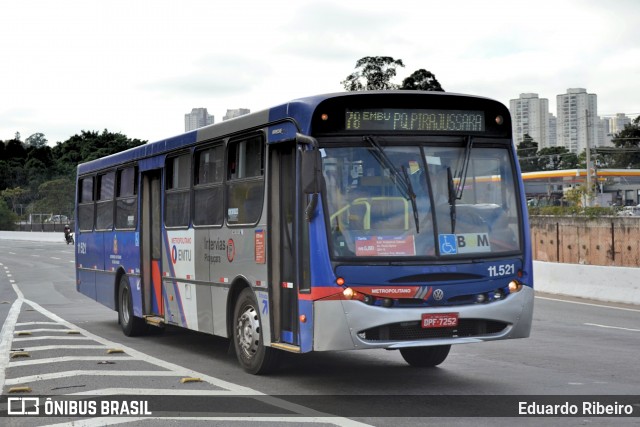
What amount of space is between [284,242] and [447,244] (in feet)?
5.60

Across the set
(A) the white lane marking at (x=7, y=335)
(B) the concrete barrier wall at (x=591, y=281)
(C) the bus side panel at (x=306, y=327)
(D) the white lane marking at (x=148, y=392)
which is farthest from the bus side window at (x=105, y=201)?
(B) the concrete barrier wall at (x=591, y=281)

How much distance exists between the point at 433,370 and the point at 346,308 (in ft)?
8.05

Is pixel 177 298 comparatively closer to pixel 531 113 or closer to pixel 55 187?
pixel 55 187

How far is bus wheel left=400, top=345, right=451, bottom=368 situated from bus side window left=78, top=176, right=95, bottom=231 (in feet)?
29.6

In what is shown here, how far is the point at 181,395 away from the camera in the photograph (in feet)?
31.3

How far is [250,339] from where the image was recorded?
36.1 feet

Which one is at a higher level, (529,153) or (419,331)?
(529,153)

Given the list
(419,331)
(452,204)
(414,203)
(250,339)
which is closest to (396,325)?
(419,331)

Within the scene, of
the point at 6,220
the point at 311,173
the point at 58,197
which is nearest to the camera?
the point at 311,173

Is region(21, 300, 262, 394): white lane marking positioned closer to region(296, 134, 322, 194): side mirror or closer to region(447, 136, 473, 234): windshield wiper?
region(296, 134, 322, 194): side mirror

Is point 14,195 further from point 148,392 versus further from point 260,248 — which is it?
point 148,392

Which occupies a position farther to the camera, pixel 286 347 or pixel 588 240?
pixel 588 240

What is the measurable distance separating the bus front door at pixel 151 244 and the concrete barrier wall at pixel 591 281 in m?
12.0

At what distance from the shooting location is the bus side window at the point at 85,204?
1894cm
